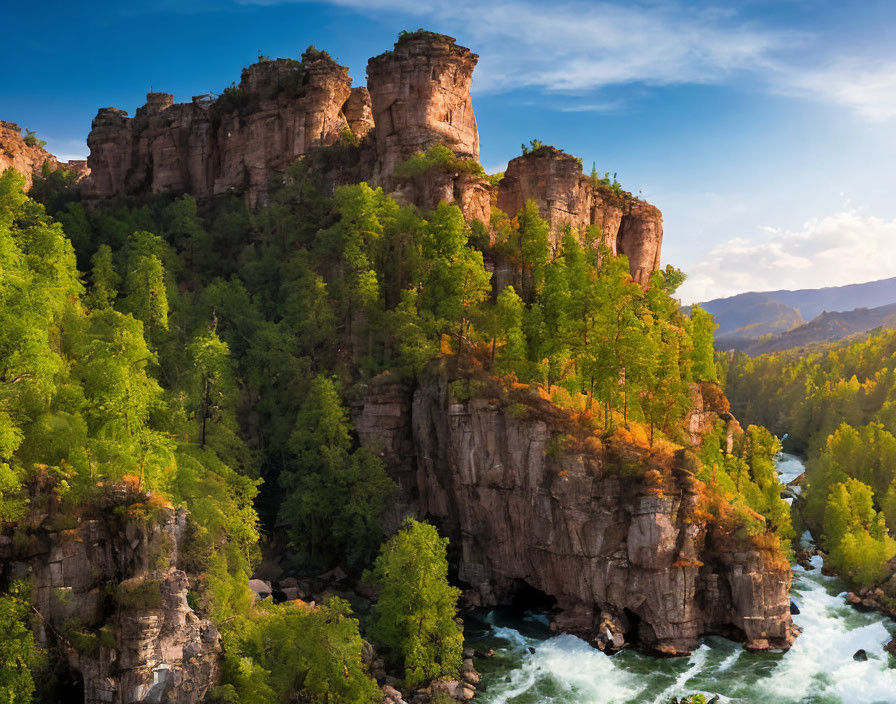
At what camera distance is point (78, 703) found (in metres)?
33.0

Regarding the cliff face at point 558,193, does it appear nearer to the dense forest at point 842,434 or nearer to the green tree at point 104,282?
the dense forest at point 842,434

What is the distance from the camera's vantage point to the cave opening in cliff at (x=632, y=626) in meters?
50.8

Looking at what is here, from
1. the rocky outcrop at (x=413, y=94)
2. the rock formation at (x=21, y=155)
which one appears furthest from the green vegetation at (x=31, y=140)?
the rocky outcrop at (x=413, y=94)

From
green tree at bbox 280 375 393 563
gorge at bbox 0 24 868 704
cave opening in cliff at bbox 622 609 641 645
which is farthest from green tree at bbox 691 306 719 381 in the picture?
green tree at bbox 280 375 393 563

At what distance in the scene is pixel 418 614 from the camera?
42.5 meters

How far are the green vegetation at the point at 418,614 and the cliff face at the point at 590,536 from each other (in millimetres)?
12232

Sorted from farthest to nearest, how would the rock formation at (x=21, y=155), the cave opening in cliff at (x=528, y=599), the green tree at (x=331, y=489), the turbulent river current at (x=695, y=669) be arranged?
1. the rock formation at (x=21, y=155)
2. the cave opening in cliff at (x=528, y=599)
3. the green tree at (x=331, y=489)
4. the turbulent river current at (x=695, y=669)

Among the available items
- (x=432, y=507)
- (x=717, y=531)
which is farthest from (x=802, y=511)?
(x=432, y=507)


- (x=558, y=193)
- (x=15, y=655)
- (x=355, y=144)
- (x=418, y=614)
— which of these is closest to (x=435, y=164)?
(x=355, y=144)

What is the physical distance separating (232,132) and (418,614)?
66.8 metres

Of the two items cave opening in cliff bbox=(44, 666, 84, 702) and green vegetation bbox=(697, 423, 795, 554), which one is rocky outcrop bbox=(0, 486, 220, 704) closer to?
cave opening in cliff bbox=(44, 666, 84, 702)

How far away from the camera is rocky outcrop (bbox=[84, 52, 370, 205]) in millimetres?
82875

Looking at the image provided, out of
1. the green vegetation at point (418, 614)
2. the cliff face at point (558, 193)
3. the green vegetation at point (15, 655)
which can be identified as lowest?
the green vegetation at point (418, 614)

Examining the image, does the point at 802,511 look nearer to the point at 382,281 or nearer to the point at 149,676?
the point at 382,281
